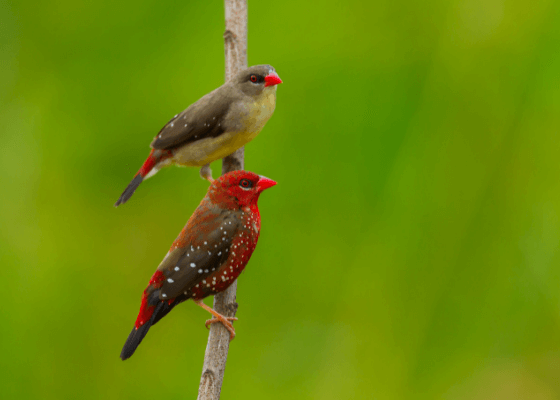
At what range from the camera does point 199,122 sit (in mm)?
2338

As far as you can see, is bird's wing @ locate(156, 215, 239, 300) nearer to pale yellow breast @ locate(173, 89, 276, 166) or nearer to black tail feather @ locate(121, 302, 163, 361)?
black tail feather @ locate(121, 302, 163, 361)

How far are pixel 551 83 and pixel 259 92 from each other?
1.81m

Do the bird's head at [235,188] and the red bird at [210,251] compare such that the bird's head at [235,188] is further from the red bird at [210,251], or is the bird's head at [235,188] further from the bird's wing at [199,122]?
the bird's wing at [199,122]

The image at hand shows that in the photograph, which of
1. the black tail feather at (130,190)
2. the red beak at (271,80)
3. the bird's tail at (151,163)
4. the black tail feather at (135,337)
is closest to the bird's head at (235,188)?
the black tail feather at (130,190)

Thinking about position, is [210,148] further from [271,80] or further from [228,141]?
[271,80]

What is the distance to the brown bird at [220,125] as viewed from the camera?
7.34ft

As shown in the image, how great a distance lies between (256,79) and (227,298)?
87 centimetres

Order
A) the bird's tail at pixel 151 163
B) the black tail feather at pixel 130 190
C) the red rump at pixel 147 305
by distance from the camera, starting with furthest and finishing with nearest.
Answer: the bird's tail at pixel 151 163 → the black tail feather at pixel 130 190 → the red rump at pixel 147 305

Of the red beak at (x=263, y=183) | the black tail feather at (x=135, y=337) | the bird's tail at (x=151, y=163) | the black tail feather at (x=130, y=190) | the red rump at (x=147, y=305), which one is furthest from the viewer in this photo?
the bird's tail at (x=151, y=163)

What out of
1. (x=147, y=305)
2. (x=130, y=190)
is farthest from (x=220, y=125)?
(x=147, y=305)

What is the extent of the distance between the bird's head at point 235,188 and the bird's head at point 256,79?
2.05ft

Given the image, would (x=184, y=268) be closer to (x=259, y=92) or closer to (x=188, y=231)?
(x=188, y=231)

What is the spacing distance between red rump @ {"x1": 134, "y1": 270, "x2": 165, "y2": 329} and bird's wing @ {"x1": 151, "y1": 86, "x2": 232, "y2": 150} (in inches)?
33.3

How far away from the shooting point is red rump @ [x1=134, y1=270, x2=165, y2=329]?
146cm
